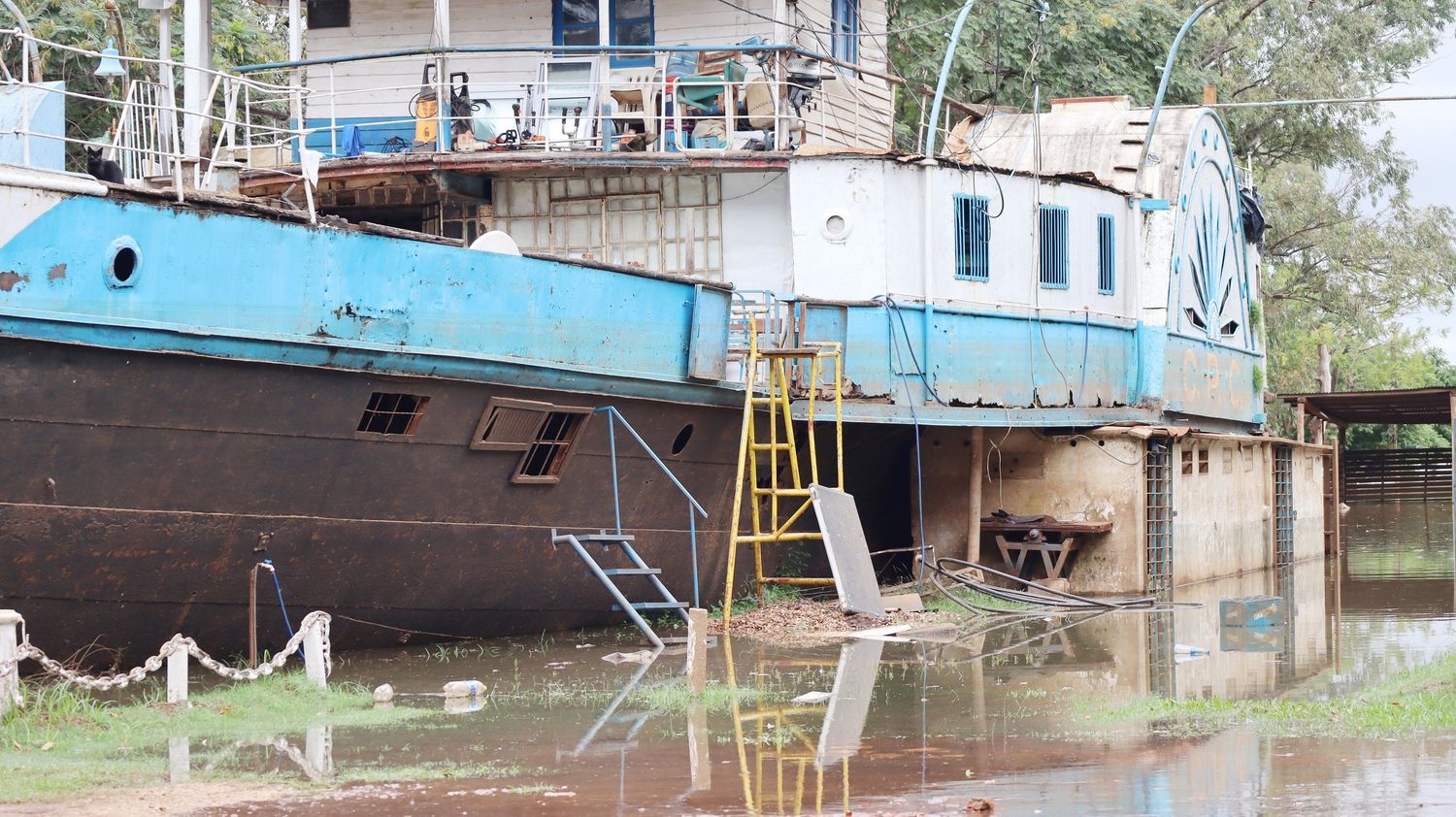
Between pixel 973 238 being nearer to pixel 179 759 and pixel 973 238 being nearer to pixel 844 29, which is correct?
pixel 844 29

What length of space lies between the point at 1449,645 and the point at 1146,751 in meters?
6.72

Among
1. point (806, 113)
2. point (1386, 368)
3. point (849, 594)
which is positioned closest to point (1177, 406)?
point (806, 113)

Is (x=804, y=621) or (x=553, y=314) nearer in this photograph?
(x=553, y=314)

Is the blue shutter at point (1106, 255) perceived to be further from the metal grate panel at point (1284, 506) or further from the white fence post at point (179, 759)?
the white fence post at point (179, 759)

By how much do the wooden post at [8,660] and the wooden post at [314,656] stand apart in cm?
188

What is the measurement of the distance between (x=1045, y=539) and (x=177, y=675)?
35.2 ft

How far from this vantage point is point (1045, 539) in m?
18.1

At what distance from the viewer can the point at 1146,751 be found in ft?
27.1

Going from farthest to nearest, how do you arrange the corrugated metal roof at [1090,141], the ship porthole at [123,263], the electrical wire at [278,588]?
the corrugated metal roof at [1090,141] < the electrical wire at [278,588] < the ship porthole at [123,263]

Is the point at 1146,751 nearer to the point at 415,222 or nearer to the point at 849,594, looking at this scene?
the point at 849,594

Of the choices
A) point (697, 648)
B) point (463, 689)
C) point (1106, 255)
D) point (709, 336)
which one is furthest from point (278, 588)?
point (1106, 255)

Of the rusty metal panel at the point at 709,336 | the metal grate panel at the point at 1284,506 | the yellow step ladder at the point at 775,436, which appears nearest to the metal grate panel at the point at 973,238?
the yellow step ladder at the point at 775,436

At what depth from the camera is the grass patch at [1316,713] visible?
8.73 meters

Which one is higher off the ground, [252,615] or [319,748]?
[252,615]
